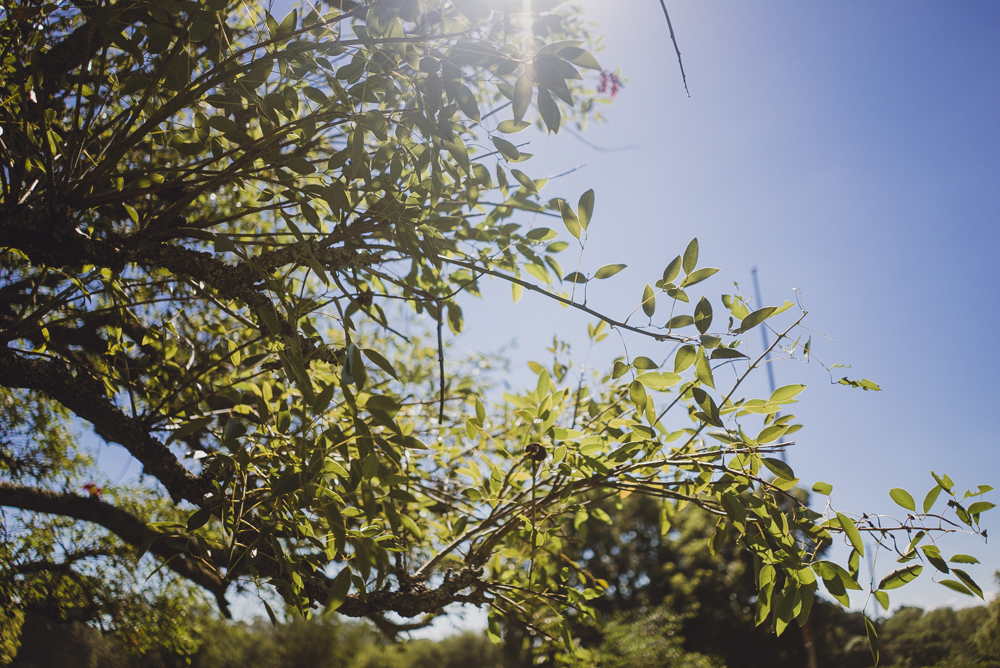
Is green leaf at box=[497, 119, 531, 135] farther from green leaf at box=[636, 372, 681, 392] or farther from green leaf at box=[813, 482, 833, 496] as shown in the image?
green leaf at box=[813, 482, 833, 496]

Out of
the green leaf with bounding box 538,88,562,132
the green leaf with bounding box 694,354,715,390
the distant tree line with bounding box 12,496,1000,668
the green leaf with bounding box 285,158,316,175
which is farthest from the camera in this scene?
the distant tree line with bounding box 12,496,1000,668

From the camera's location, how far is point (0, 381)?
1.02 metres

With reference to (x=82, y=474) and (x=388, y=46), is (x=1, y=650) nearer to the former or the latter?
(x=82, y=474)

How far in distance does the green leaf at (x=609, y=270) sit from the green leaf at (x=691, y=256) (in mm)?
108

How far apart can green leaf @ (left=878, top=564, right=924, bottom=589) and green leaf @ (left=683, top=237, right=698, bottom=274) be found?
534 millimetres

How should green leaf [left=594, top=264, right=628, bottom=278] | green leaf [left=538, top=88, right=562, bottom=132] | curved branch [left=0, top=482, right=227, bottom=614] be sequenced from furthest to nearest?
curved branch [left=0, top=482, right=227, bottom=614]
green leaf [left=594, top=264, right=628, bottom=278]
green leaf [left=538, top=88, right=562, bottom=132]

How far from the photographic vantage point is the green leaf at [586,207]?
0.79 meters

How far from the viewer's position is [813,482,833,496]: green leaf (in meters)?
0.73

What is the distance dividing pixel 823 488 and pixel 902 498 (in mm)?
95

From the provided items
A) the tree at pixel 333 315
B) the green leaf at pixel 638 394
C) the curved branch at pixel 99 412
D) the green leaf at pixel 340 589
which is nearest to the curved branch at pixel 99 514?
the tree at pixel 333 315

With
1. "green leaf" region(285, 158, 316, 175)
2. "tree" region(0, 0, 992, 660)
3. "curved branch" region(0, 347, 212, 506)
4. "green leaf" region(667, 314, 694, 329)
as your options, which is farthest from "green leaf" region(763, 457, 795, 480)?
"curved branch" region(0, 347, 212, 506)

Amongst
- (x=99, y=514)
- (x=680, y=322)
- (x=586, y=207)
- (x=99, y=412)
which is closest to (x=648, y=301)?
(x=680, y=322)

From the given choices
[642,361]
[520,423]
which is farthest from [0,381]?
[642,361]

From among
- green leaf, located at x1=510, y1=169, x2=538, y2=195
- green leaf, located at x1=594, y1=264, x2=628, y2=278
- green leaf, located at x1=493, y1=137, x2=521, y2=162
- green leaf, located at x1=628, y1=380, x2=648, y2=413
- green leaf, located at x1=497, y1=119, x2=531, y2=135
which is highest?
green leaf, located at x1=497, y1=119, x2=531, y2=135
